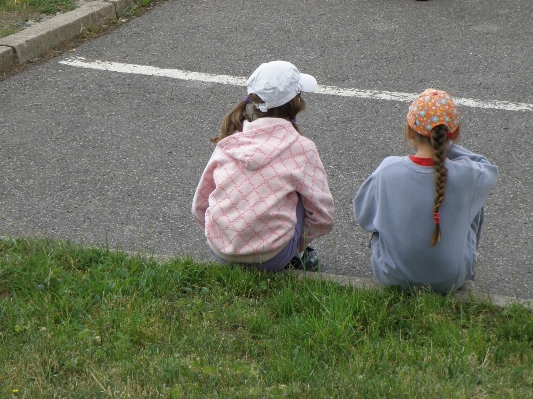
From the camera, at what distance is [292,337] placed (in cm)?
308

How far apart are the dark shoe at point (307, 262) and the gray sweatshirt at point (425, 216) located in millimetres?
502

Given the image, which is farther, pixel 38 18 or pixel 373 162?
pixel 38 18

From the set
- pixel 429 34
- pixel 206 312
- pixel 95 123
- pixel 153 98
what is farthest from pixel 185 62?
pixel 206 312

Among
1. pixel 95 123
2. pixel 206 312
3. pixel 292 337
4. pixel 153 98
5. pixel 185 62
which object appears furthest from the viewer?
pixel 185 62

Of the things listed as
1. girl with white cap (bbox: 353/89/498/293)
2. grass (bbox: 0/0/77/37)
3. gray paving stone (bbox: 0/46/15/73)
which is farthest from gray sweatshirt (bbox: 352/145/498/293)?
grass (bbox: 0/0/77/37)

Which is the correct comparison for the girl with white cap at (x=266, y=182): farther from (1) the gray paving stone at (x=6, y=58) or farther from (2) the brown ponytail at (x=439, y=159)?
(1) the gray paving stone at (x=6, y=58)

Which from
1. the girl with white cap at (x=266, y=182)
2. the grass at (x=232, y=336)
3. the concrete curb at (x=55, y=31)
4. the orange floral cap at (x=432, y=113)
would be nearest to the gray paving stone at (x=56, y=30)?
the concrete curb at (x=55, y=31)

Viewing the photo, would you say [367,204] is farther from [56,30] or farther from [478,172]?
[56,30]

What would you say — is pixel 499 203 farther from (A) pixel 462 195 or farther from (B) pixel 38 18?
(B) pixel 38 18

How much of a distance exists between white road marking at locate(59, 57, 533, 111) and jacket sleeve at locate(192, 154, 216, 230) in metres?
2.33

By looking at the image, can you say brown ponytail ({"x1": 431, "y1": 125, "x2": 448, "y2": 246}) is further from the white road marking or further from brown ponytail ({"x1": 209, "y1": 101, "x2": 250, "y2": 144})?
the white road marking

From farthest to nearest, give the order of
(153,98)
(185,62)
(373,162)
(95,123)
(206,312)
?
(185,62), (153,98), (95,123), (373,162), (206,312)

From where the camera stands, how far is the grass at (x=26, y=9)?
6953mm

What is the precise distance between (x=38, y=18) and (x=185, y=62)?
1650mm
